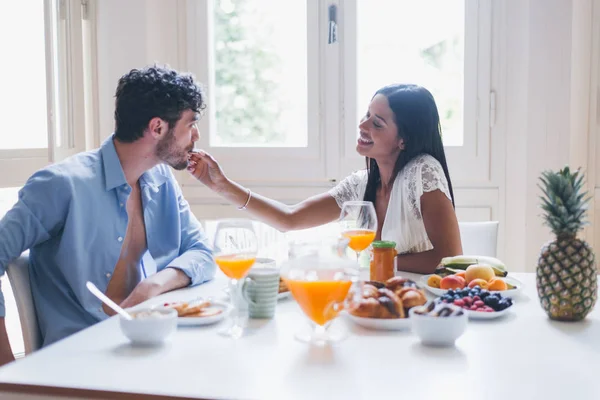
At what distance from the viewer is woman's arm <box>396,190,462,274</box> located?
195cm

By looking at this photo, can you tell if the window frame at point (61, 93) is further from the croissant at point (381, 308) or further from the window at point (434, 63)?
the croissant at point (381, 308)

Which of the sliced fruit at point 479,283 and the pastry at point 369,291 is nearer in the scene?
the pastry at point 369,291

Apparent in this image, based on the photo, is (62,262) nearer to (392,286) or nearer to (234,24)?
(392,286)

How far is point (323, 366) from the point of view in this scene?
1.14 m

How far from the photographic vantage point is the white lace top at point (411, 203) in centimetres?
220

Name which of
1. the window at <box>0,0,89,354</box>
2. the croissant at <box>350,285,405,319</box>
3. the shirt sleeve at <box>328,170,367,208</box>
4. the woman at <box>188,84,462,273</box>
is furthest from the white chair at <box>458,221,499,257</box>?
the window at <box>0,0,89,354</box>

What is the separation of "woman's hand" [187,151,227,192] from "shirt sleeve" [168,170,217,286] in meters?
0.19

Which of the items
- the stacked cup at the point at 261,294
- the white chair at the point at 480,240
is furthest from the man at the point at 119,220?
the white chair at the point at 480,240

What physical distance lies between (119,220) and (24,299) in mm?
355

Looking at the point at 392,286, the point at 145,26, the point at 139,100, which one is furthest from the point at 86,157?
the point at 145,26

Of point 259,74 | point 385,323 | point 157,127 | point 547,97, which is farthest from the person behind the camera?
point 259,74

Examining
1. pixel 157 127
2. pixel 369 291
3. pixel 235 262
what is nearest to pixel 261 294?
pixel 235 262

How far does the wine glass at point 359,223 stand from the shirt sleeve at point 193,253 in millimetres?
372

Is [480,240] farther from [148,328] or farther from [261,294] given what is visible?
[148,328]
